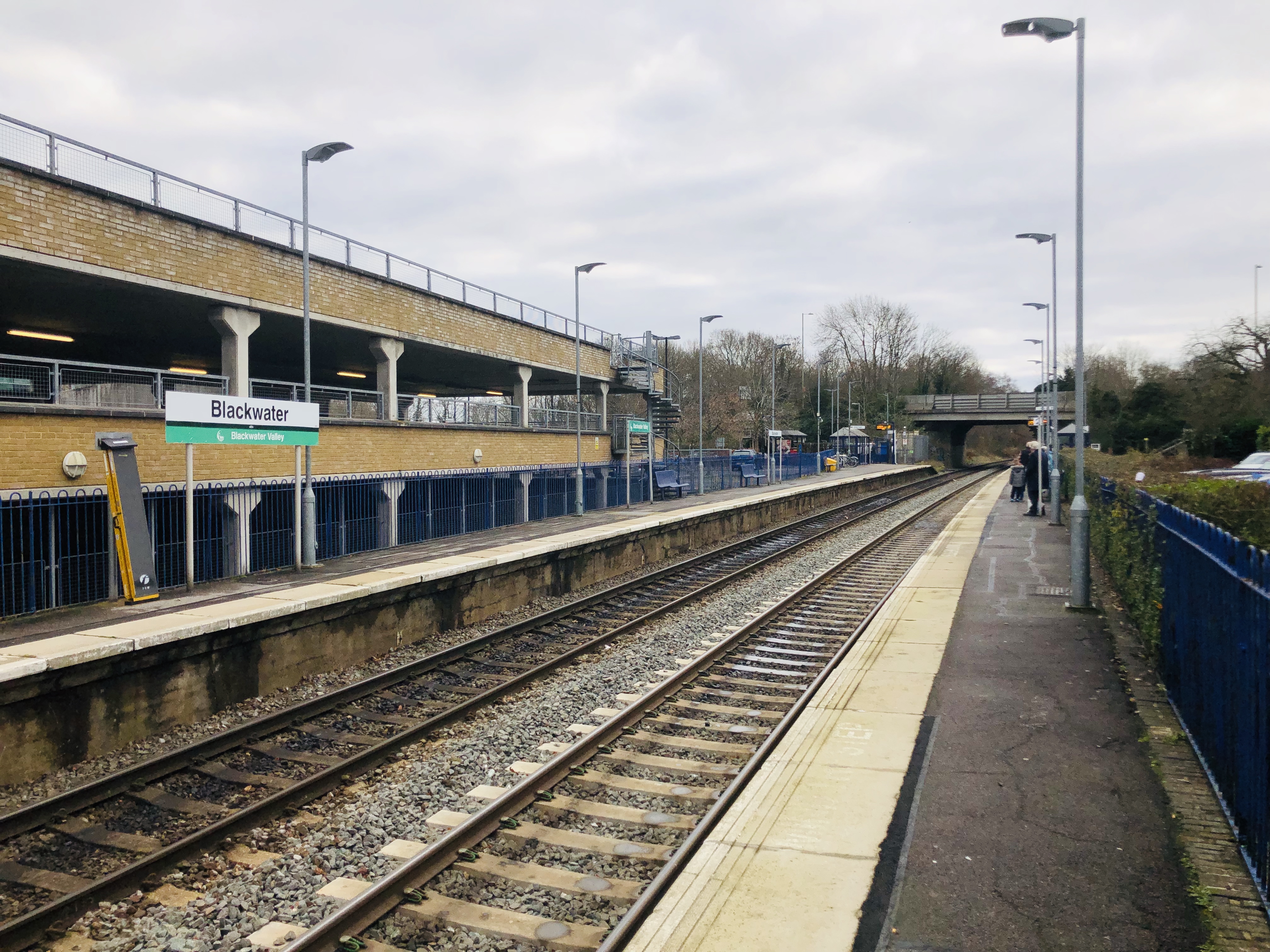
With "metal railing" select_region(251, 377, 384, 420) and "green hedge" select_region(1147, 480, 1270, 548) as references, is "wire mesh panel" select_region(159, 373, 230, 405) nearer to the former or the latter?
"metal railing" select_region(251, 377, 384, 420)

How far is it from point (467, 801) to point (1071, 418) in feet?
230

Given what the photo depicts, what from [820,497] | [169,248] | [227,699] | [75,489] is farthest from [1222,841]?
[820,497]

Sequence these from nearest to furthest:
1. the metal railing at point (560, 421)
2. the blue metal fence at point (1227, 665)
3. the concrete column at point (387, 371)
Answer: the blue metal fence at point (1227, 665)
the concrete column at point (387, 371)
the metal railing at point (560, 421)

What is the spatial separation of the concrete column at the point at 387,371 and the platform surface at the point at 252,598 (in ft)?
13.5

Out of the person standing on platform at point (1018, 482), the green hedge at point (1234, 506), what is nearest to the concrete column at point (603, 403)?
the person standing on platform at point (1018, 482)

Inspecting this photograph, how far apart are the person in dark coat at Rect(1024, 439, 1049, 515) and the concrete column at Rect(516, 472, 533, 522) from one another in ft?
49.1

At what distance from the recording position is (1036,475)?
26562mm

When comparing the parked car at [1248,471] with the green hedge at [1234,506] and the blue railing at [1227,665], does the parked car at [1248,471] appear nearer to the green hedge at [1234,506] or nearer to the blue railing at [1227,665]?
the green hedge at [1234,506]

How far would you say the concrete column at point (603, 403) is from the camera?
3559cm

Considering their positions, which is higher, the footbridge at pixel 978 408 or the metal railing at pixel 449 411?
Result: the footbridge at pixel 978 408

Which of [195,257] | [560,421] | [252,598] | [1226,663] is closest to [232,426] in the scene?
[252,598]

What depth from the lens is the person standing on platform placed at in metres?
30.7

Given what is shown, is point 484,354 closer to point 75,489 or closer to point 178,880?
point 75,489

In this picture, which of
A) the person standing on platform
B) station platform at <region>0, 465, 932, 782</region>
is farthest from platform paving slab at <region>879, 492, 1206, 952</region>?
the person standing on platform
